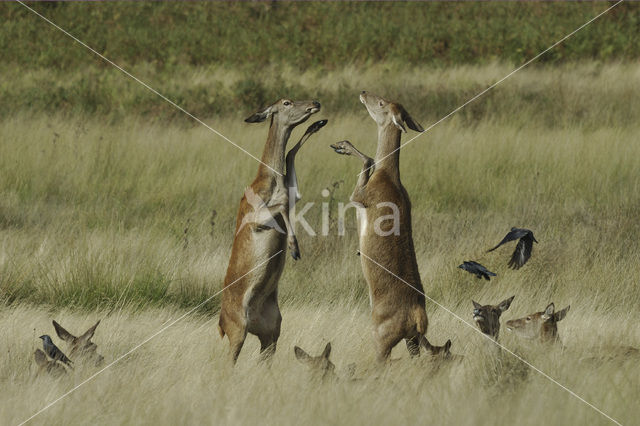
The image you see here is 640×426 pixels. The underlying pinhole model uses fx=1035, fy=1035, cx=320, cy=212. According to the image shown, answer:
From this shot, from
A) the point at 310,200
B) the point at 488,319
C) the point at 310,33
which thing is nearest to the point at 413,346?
the point at 488,319

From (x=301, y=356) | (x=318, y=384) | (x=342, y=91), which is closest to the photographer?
(x=318, y=384)

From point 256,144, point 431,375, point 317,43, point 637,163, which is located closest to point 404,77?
point 317,43

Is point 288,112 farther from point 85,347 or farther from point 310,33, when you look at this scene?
point 310,33

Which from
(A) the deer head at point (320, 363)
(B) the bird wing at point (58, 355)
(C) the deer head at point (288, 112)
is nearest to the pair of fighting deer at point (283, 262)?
(C) the deer head at point (288, 112)

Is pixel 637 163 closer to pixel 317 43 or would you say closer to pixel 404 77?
pixel 404 77

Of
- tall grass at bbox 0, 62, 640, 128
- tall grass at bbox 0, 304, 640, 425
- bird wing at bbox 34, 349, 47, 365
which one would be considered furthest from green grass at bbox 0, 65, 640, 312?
bird wing at bbox 34, 349, 47, 365

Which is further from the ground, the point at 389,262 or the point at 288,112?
the point at 288,112

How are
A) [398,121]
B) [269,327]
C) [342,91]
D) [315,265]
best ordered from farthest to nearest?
1. [342,91]
2. [315,265]
3. [398,121]
4. [269,327]

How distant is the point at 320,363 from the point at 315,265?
2807mm

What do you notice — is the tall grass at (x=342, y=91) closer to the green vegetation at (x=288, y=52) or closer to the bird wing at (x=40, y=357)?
the green vegetation at (x=288, y=52)

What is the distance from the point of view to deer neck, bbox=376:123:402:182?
18.3 feet

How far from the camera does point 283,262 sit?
533 centimetres

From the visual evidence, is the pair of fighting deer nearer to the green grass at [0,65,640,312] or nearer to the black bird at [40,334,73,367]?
the black bird at [40,334,73,367]

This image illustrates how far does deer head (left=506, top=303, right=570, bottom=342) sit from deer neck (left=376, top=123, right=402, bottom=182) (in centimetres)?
106
